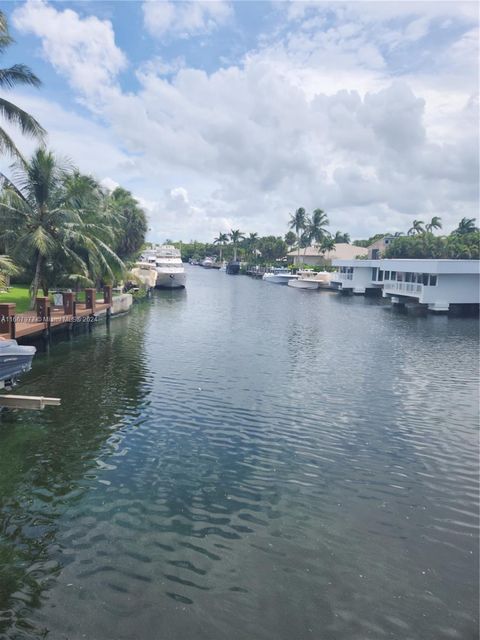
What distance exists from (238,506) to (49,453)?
5448 millimetres

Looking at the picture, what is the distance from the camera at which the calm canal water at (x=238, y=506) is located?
22.4ft

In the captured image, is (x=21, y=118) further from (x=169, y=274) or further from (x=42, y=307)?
(x=169, y=274)

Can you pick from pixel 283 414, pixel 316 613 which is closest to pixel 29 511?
pixel 316 613

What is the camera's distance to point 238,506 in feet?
31.9

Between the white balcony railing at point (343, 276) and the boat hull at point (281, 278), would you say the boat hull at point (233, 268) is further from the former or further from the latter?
the white balcony railing at point (343, 276)

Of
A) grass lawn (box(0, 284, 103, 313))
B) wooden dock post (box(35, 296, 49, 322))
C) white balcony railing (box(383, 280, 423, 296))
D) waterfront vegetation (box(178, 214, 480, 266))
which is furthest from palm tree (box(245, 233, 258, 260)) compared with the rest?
wooden dock post (box(35, 296, 49, 322))

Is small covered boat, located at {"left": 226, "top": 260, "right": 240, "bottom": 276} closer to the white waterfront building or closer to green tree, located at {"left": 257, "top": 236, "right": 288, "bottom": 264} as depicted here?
green tree, located at {"left": 257, "top": 236, "right": 288, "bottom": 264}

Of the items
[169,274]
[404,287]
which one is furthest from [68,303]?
[404,287]

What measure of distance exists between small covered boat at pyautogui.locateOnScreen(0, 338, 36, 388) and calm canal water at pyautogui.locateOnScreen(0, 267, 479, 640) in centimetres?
131

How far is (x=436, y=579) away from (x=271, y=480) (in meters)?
4.14

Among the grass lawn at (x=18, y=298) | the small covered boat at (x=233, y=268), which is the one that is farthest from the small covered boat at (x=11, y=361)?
the small covered boat at (x=233, y=268)

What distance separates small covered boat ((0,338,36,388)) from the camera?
14250mm

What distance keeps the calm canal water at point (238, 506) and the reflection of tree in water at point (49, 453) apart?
0.05 m

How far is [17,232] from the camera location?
28953mm
